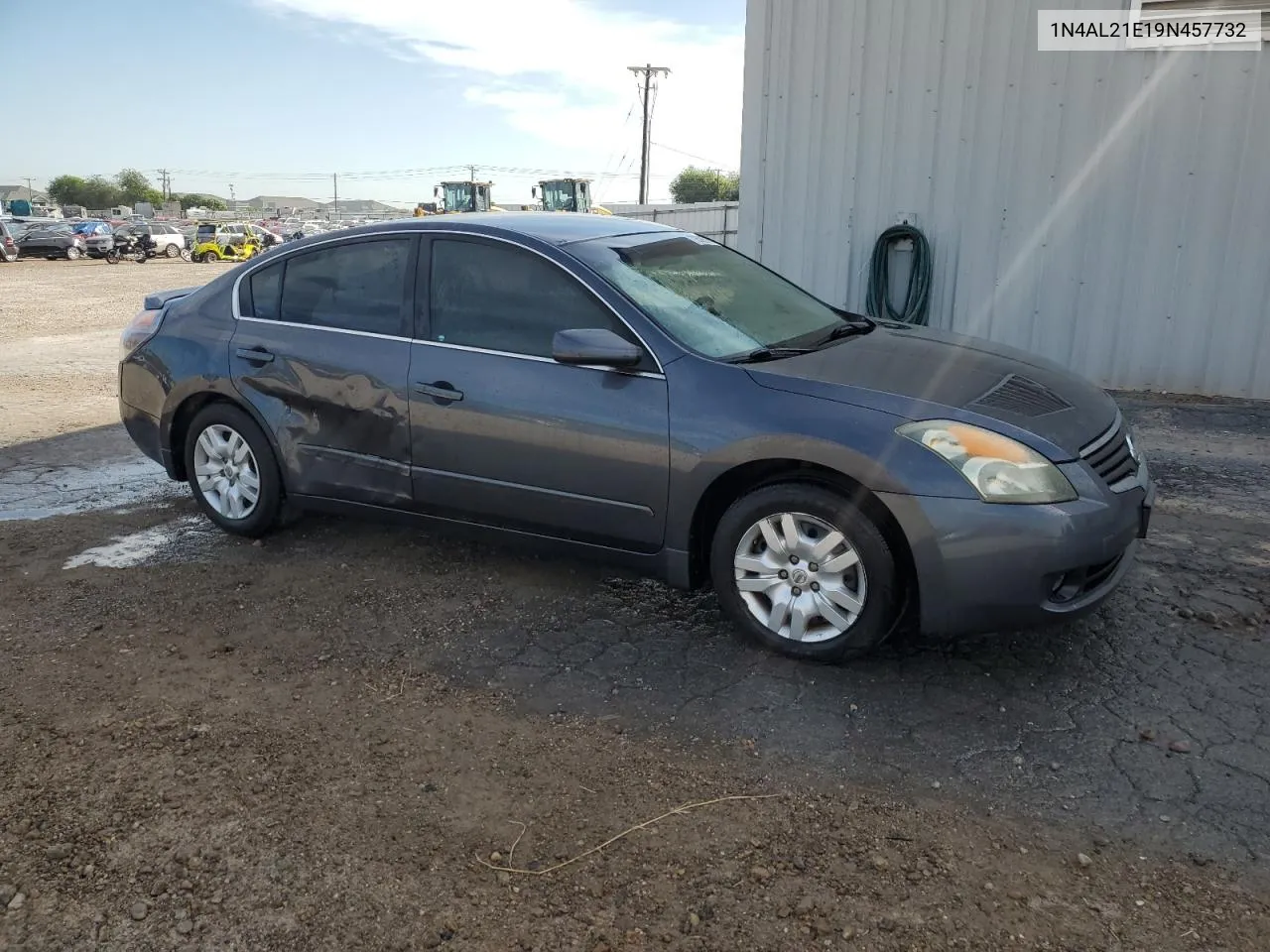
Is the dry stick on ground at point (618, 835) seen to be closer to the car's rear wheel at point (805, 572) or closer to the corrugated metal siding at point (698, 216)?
the car's rear wheel at point (805, 572)

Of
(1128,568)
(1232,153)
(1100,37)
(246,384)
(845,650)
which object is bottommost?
(845,650)

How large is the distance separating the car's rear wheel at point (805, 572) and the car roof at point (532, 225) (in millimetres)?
1502

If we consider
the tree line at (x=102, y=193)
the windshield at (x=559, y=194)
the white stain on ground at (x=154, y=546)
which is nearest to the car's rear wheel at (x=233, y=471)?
the white stain on ground at (x=154, y=546)

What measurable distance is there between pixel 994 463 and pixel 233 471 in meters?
3.58

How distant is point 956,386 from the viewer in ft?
12.4

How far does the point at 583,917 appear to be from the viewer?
8.01 feet

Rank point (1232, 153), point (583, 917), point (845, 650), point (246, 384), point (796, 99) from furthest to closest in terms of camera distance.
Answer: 1. point (796, 99)
2. point (1232, 153)
3. point (246, 384)
4. point (845, 650)
5. point (583, 917)

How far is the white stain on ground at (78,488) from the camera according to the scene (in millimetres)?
5730

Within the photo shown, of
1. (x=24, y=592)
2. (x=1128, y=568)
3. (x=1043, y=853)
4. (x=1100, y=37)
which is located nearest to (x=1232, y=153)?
(x=1100, y=37)

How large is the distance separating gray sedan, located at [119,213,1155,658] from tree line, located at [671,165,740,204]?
82.7 metres

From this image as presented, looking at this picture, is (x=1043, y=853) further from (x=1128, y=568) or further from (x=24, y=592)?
(x=24, y=592)

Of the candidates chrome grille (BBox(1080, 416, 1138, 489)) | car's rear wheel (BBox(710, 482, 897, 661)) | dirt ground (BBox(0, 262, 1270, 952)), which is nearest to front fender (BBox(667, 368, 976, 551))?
car's rear wheel (BBox(710, 482, 897, 661))

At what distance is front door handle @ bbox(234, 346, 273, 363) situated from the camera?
4768mm

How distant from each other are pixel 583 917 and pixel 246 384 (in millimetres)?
3298
